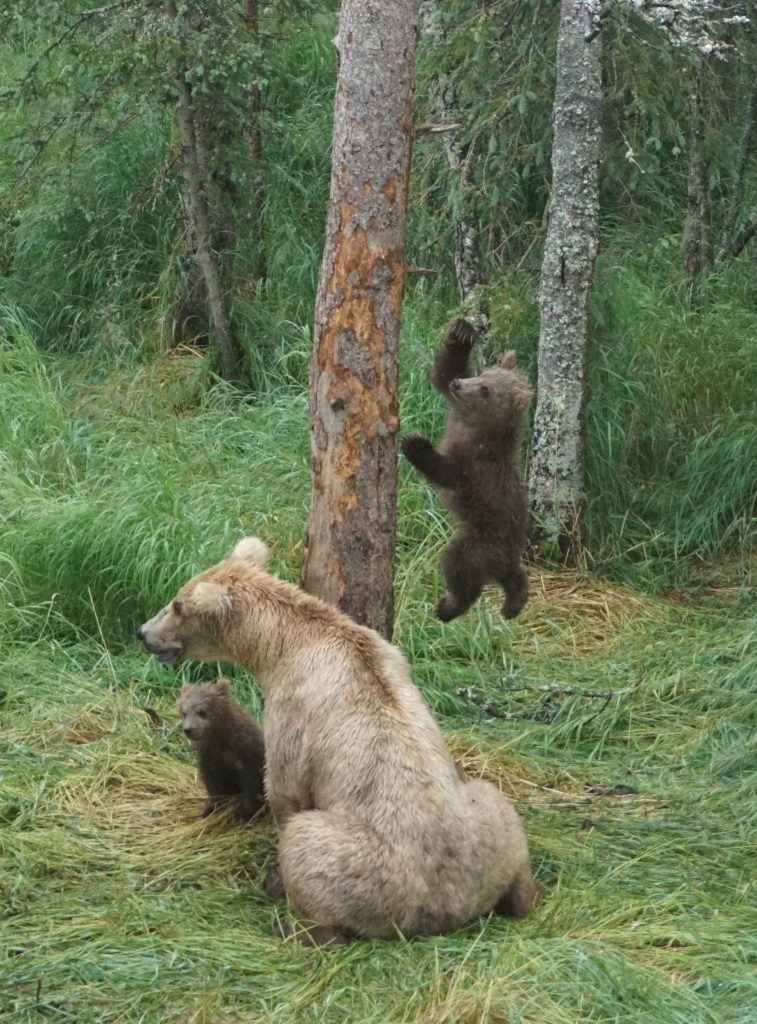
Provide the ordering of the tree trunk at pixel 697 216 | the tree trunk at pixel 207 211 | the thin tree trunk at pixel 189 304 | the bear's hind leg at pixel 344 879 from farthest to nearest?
the thin tree trunk at pixel 189 304
the tree trunk at pixel 697 216
the tree trunk at pixel 207 211
the bear's hind leg at pixel 344 879

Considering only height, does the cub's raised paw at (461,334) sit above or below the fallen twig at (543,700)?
above

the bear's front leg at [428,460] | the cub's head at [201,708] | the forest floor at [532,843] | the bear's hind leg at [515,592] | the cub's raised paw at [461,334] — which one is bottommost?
the forest floor at [532,843]

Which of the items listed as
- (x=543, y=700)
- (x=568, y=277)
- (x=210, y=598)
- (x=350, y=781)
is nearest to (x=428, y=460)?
(x=210, y=598)

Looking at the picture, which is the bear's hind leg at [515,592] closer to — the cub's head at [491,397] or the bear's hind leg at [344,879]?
the cub's head at [491,397]

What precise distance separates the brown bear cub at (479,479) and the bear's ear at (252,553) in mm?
889

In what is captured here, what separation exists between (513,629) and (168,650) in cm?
301

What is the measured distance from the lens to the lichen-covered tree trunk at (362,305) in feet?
16.8

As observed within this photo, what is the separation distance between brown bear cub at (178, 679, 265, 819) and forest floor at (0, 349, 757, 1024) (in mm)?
114

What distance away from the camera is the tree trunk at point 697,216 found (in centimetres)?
1043

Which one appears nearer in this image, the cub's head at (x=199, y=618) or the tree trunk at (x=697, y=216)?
the cub's head at (x=199, y=618)

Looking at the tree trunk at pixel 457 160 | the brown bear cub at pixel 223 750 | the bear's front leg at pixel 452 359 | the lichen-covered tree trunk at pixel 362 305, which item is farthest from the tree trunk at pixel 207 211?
the brown bear cub at pixel 223 750

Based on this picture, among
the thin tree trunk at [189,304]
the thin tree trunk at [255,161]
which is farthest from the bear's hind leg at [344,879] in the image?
the thin tree trunk at [255,161]

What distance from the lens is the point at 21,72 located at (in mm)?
12766

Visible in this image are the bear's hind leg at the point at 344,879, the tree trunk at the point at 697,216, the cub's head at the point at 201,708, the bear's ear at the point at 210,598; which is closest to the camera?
the bear's hind leg at the point at 344,879
